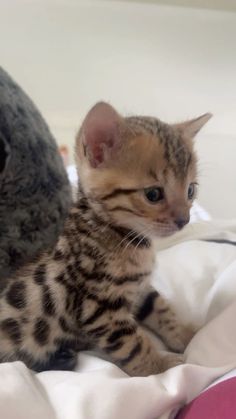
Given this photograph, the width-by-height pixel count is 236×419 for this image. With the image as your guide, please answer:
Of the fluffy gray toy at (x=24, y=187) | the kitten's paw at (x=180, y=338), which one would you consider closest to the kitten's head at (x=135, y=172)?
the fluffy gray toy at (x=24, y=187)

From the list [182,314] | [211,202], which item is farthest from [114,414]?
[211,202]

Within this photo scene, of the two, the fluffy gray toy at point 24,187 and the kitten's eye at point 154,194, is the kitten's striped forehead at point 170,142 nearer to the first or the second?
the kitten's eye at point 154,194

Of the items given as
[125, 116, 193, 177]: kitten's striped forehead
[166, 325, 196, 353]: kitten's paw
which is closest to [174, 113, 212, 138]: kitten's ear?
[125, 116, 193, 177]: kitten's striped forehead

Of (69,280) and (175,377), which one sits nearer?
(175,377)

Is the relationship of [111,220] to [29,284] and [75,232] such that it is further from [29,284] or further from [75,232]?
[29,284]

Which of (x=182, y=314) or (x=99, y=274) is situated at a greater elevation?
(x=99, y=274)

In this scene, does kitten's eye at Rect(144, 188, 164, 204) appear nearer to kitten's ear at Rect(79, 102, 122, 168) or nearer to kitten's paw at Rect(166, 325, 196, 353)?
kitten's ear at Rect(79, 102, 122, 168)

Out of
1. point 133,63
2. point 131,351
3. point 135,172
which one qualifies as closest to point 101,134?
point 135,172
